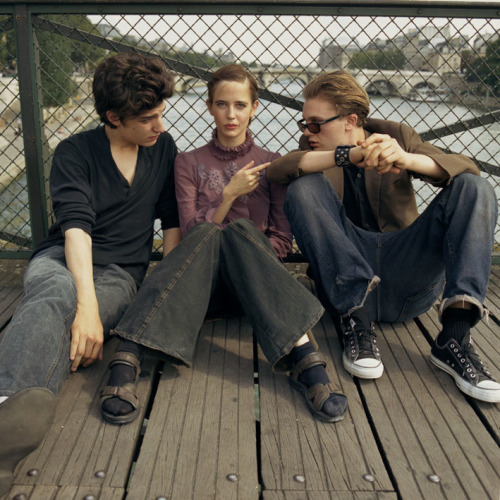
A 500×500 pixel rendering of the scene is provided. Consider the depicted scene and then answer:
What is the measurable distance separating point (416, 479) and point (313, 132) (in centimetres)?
151

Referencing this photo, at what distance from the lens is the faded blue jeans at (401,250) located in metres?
2.07

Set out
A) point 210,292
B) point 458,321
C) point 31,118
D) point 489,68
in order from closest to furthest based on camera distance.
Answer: point 458,321, point 210,292, point 31,118, point 489,68

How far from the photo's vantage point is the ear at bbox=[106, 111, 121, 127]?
238 cm

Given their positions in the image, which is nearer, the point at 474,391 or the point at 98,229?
the point at 474,391

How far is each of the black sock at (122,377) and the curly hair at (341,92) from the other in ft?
4.37

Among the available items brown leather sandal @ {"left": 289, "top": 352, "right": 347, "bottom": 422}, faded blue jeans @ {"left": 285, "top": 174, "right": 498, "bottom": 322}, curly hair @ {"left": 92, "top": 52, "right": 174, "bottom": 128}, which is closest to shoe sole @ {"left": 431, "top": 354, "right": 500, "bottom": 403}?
faded blue jeans @ {"left": 285, "top": 174, "right": 498, "bottom": 322}

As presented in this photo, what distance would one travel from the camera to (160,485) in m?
1.56

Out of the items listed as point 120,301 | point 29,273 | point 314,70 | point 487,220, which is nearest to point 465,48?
point 314,70

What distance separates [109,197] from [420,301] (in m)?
1.43

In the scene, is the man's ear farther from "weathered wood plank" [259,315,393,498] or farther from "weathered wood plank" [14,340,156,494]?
"weathered wood plank" [14,340,156,494]

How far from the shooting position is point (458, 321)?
2.09m

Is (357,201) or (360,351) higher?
(357,201)

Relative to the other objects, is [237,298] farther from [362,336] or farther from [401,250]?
[401,250]

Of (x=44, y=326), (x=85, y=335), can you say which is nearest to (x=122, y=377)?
(x=85, y=335)
